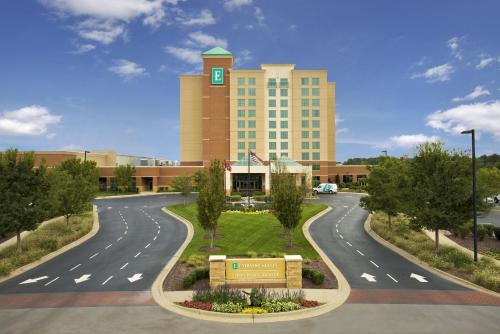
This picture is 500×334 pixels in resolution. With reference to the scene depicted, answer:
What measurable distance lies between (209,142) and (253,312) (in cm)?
6753

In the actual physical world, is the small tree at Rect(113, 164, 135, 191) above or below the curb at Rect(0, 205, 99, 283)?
above

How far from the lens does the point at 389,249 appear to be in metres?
26.9

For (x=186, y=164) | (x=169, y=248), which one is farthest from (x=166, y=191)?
(x=169, y=248)

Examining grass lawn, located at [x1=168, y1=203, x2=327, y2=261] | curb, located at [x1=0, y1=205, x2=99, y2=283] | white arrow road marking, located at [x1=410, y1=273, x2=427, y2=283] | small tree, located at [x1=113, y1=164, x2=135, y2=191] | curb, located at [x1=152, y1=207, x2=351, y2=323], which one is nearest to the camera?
curb, located at [x1=152, y1=207, x2=351, y2=323]

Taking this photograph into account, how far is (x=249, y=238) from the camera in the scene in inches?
1109

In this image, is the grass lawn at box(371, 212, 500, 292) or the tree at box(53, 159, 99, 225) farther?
the tree at box(53, 159, 99, 225)

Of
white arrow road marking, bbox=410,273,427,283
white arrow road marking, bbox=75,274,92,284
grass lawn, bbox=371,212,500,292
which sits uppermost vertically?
grass lawn, bbox=371,212,500,292

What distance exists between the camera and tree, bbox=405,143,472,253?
75.8ft

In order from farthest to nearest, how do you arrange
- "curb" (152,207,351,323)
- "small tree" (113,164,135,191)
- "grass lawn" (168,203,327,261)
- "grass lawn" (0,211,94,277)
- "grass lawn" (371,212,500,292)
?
"small tree" (113,164,135,191), "grass lawn" (168,203,327,261), "grass lawn" (0,211,94,277), "grass lawn" (371,212,500,292), "curb" (152,207,351,323)

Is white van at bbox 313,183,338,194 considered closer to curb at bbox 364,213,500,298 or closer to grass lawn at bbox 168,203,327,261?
grass lawn at bbox 168,203,327,261

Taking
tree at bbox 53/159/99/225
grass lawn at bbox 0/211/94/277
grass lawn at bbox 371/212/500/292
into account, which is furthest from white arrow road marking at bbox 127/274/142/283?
grass lawn at bbox 371/212/500/292

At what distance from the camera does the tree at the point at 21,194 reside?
23.2m

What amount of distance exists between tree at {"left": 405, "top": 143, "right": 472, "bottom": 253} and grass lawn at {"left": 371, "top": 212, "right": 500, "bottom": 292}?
1.32 metres

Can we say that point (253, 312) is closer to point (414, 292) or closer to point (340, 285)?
point (340, 285)
